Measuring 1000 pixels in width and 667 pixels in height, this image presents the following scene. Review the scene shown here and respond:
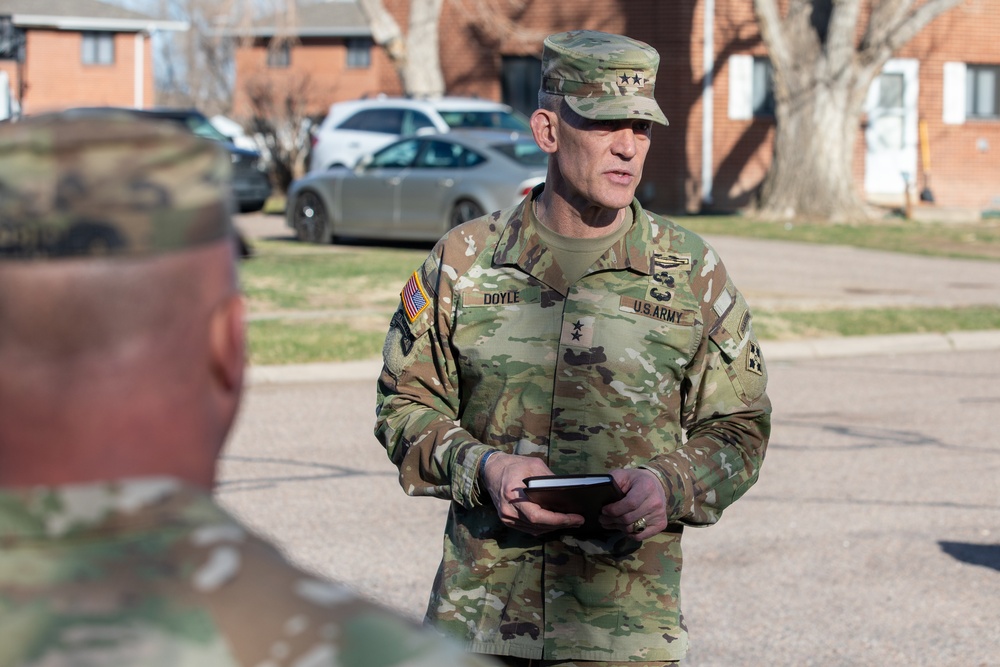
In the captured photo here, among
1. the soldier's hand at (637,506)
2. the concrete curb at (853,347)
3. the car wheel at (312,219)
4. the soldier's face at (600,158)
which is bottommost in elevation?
the concrete curb at (853,347)

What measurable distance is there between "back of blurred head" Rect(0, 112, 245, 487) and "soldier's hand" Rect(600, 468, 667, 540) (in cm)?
161

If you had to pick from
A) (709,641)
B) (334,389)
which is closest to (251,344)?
(334,389)

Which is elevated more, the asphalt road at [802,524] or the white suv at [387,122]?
the white suv at [387,122]

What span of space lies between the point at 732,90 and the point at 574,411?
27378mm

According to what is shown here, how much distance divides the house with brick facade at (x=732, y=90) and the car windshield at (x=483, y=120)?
692 cm

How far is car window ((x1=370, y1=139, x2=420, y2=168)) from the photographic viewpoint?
1870 cm

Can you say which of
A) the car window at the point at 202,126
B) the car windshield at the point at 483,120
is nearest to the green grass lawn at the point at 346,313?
the car window at the point at 202,126

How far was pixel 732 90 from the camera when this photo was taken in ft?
96.9

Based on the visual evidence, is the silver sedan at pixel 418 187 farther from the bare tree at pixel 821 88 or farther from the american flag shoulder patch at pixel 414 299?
the american flag shoulder patch at pixel 414 299

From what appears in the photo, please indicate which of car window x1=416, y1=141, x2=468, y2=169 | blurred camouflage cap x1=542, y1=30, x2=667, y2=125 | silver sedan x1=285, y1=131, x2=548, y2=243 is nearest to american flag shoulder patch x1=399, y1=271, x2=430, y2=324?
blurred camouflage cap x1=542, y1=30, x2=667, y2=125

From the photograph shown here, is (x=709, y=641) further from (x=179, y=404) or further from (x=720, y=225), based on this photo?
(x=720, y=225)

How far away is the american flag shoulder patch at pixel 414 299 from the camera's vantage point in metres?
3.14

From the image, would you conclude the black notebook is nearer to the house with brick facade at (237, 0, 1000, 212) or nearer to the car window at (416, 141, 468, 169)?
the car window at (416, 141, 468, 169)

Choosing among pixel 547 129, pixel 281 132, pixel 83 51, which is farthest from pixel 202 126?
pixel 83 51
